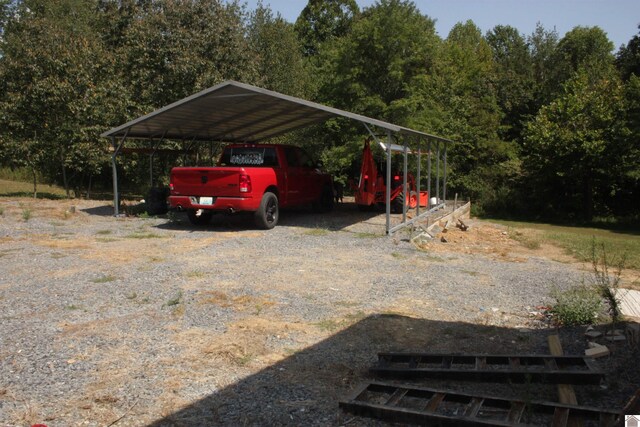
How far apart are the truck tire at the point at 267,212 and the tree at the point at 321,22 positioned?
114 ft

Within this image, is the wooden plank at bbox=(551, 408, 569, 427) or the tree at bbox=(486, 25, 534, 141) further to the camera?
the tree at bbox=(486, 25, 534, 141)

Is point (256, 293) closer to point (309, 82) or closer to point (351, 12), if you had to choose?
point (309, 82)

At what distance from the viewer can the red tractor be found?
1429 centimetres

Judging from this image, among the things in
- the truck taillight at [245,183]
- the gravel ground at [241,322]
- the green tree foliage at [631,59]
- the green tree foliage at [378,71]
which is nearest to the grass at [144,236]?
the gravel ground at [241,322]

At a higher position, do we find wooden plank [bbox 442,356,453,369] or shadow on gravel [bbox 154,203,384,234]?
shadow on gravel [bbox 154,203,384,234]

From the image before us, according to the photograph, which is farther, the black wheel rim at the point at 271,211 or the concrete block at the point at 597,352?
the black wheel rim at the point at 271,211

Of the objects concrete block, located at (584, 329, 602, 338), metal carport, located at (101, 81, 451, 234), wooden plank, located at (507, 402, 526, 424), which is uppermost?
metal carport, located at (101, 81, 451, 234)

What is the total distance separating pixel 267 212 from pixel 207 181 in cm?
160

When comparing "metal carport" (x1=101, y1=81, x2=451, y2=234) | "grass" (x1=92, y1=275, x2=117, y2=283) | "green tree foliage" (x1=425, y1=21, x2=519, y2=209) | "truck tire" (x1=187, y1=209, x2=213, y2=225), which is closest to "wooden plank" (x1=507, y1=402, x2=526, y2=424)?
"grass" (x1=92, y1=275, x2=117, y2=283)

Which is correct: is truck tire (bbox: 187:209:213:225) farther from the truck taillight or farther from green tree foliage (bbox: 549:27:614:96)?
green tree foliage (bbox: 549:27:614:96)

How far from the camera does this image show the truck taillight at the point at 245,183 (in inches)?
441

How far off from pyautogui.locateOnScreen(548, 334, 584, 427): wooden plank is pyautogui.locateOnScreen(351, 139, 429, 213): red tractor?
312 inches

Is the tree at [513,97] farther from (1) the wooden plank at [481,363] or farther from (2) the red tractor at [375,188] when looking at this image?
(1) the wooden plank at [481,363]

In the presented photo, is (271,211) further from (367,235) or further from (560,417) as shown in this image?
(560,417)
